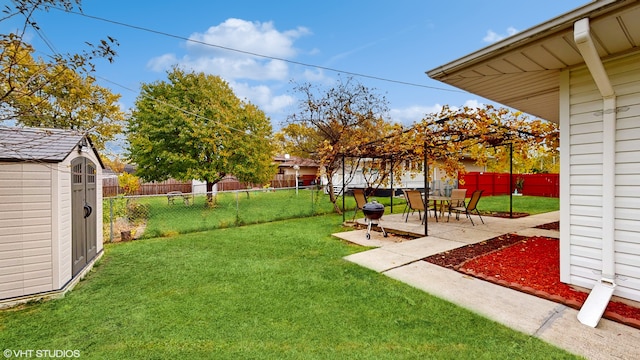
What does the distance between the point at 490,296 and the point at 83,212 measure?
18.4ft

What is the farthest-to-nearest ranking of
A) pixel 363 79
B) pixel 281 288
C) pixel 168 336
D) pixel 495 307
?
1. pixel 363 79
2. pixel 281 288
3. pixel 495 307
4. pixel 168 336

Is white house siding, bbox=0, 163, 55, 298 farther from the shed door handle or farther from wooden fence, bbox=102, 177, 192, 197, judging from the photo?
wooden fence, bbox=102, 177, 192, 197

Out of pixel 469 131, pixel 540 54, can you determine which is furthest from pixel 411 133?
pixel 540 54

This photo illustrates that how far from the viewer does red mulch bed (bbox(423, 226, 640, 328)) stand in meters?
2.88

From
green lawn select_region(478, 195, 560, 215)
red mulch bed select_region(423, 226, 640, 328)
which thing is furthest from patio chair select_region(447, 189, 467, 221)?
green lawn select_region(478, 195, 560, 215)

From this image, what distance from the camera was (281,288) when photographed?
3.50 m

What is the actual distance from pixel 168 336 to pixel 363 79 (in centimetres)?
1004

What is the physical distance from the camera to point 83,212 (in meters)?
4.11

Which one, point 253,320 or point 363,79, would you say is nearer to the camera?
point 253,320

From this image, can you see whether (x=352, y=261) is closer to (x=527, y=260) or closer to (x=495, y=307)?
(x=495, y=307)

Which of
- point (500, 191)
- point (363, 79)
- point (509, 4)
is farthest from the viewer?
point (500, 191)

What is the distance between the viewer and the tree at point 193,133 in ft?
39.0

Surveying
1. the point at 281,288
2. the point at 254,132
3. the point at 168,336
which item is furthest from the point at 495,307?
the point at 254,132

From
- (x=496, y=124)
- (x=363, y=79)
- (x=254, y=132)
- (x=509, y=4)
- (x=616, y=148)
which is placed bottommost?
(x=616, y=148)
